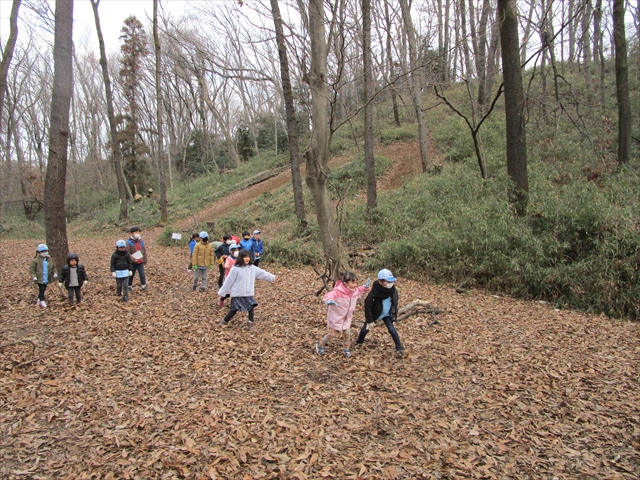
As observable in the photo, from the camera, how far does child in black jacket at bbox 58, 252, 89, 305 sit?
7.48 metres

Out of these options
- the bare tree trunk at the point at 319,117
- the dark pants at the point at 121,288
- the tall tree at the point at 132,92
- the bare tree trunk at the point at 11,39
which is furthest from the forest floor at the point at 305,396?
the tall tree at the point at 132,92

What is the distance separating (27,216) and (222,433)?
30243mm

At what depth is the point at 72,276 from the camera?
759 cm

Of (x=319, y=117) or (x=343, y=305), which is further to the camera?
(x=319, y=117)

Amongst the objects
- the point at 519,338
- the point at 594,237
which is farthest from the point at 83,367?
the point at 594,237

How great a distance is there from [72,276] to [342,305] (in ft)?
17.7

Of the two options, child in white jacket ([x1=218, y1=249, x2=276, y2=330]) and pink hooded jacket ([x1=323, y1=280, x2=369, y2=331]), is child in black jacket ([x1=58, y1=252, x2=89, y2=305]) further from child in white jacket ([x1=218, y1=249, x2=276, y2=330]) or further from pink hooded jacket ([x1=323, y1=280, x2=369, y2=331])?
pink hooded jacket ([x1=323, y1=280, x2=369, y2=331])

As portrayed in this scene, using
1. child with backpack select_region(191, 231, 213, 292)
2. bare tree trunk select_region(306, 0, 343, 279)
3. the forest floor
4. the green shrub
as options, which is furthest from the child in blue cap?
the green shrub

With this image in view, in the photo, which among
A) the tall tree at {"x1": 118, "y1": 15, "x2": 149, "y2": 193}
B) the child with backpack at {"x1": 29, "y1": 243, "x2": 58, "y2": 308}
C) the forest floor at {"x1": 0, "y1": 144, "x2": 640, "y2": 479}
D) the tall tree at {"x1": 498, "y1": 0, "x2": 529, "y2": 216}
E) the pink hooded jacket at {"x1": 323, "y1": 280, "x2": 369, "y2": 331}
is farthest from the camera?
the tall tree at {"x1": 118, "y1": 15, "x2": 149, "y2": 193}

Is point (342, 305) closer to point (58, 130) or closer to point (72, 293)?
point (72, 293)

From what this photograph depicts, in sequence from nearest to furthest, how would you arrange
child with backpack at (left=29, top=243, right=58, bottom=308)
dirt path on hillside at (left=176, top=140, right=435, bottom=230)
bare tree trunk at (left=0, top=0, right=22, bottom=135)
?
child with backpack at (left=29, top=243, right=58, bottom=308)
bare tree trunk at (left=0, top=0, right=22, bottom=135)
dirt path on hillside at (left=176, top=140, right=435, bottom=230)

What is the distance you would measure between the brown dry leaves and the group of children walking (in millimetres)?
360

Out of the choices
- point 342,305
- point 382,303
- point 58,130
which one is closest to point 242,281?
point 342,305

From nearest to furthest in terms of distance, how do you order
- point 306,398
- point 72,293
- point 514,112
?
point 306,398 < point 72,293 < point 514,112
